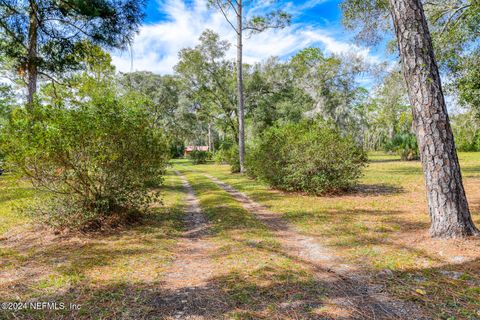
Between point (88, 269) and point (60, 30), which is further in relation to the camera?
point (60, 30)

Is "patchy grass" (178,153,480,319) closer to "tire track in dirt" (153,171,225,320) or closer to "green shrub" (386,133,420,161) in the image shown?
"tire track in dirt" (153,171,225,320)

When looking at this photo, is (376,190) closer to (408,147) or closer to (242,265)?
(242,265)

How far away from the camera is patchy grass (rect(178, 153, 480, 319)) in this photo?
2525mm

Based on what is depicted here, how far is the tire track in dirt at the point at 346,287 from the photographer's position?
2.28m

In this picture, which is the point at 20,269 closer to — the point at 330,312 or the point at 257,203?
the point at 330,312

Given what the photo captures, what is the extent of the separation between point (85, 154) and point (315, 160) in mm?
6675

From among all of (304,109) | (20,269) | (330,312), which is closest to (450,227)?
(330,312)

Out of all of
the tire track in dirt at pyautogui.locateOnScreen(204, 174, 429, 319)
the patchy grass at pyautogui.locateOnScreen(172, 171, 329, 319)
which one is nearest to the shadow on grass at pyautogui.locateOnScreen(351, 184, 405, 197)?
the tire track in dirt at pyautogui.locateOnScreen(204, 174, 429, 319)

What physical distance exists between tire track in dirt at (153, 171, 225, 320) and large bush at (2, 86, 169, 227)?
1.71 m

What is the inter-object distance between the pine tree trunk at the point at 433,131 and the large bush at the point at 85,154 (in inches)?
187

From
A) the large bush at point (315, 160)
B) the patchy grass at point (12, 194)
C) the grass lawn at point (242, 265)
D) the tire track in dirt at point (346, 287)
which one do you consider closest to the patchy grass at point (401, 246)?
the grass lawn at point (242, 265)

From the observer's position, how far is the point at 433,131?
152 inches

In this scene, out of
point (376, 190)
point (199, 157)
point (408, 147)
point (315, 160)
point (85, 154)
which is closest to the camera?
point (85, 154)

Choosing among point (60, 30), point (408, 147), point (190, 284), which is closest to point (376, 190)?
point (190, 284)
